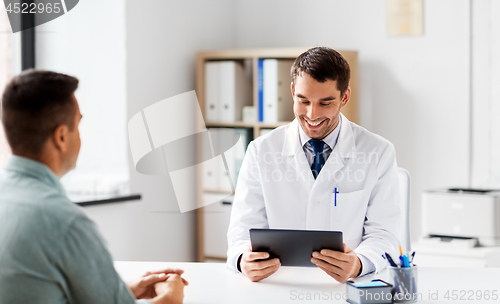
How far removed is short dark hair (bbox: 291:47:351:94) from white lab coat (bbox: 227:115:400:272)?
22 centimetres

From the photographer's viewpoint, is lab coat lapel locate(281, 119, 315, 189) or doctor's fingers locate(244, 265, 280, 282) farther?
lab coat lapel locate(281, 119, 315, 189)

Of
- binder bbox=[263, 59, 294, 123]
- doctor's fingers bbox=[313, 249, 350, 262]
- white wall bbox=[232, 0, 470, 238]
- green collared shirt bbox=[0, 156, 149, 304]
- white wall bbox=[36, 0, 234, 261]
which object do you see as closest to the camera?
green collared shirt bbox=[0, 156, 149, 304]

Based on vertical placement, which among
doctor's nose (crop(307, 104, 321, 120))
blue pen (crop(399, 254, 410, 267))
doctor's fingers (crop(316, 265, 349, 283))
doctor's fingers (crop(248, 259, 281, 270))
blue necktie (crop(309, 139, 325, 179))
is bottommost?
doctor's fingers (crop(316, 265, 349, 283))

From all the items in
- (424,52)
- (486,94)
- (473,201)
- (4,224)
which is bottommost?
(473,201)

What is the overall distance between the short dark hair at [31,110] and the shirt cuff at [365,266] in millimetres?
929

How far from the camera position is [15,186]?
3.45ft

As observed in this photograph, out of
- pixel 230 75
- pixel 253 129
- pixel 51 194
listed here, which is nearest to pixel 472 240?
pixel 253 129

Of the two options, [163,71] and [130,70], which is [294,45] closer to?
[163,71]

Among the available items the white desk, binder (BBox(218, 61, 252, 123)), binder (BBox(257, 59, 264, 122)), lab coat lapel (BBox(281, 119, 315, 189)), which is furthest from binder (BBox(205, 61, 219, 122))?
the white desk

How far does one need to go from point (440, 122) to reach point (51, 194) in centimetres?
277

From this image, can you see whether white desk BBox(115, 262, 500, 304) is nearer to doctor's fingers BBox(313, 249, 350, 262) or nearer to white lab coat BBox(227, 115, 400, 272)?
doctor's fingers BBox(313, 249, 350, 262)

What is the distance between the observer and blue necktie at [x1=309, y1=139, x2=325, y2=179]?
1.92 metres

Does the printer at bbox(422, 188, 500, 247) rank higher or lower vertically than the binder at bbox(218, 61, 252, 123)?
lower

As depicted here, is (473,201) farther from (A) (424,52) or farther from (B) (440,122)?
(A) (424,52)
